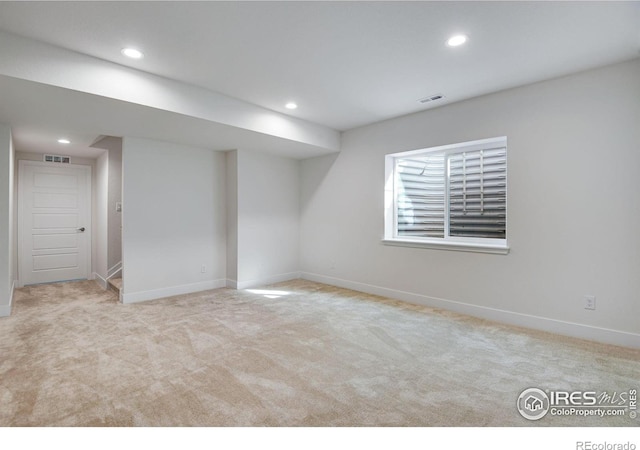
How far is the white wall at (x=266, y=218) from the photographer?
17.2 feet

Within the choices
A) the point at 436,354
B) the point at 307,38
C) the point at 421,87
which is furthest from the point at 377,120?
the point at 436,354

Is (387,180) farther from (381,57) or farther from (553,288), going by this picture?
(553,288)

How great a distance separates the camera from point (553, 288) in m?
3.29

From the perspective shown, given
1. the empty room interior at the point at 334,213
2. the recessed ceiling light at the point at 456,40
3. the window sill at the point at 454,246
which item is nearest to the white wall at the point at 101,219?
the empty room interior at the point at 334,213

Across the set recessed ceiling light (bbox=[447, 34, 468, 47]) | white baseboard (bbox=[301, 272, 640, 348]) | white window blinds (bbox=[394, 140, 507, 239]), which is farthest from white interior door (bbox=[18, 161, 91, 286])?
recessed ceiling light (bbox=[447, 34, 468, 47])

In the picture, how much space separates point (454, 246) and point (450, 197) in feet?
2.39

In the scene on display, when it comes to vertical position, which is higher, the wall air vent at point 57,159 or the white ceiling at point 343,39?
the white ceiling at point 343,39

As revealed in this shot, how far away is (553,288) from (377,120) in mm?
3006

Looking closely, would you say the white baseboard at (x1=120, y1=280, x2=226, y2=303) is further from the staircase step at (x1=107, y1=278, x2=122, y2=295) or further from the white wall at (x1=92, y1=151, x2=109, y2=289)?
the white wall at (x1=92, y1=151, x2=109, y2=289)

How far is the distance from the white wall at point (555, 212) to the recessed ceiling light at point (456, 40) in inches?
51.1

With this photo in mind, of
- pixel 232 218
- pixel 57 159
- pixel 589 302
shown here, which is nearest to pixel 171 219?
pixel 232 218

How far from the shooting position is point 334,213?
5.47m

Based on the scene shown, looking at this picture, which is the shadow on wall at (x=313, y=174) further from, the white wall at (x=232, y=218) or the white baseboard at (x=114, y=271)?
the white baseboard at (x=114, y=271)

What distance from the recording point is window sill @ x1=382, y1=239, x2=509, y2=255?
12.0 ft
